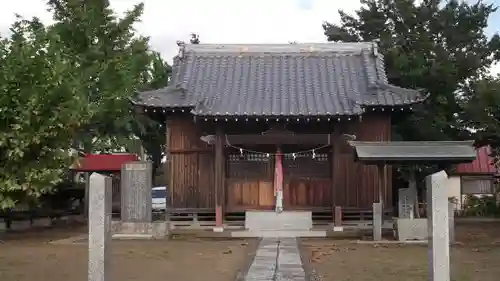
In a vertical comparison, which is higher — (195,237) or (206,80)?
(206,80)

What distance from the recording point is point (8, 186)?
7820mm

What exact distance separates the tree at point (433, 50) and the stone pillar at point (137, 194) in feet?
36.9

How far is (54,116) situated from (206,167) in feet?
40.6

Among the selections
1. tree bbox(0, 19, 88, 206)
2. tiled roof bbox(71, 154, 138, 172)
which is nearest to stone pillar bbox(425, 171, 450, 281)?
tree bbox(0, 19, 88, 206)

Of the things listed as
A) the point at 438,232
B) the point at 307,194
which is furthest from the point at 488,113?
the point at 438,232

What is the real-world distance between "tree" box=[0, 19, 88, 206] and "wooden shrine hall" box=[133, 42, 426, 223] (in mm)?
10378

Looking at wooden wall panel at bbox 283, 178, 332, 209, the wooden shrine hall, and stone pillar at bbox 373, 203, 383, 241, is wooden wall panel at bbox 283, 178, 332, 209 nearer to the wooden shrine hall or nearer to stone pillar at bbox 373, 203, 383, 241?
the wooden shrine hall

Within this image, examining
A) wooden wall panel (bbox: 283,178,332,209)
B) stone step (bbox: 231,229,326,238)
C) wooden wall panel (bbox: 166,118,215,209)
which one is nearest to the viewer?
stone step (bbox: 231,229,326,238)

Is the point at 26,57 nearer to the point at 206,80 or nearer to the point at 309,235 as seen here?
the point at 309,235

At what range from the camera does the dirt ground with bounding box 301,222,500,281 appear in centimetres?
1030

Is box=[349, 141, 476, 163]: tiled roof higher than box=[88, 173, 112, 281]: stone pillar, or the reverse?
box=[349, 141, 476, 163]: tiled roof

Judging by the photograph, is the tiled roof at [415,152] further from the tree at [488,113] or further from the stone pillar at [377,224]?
the tree at [488,113]

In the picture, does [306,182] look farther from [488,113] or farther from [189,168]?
[488,113]

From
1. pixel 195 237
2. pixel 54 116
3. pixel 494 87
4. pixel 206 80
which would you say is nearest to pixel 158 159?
pixel 206 80
